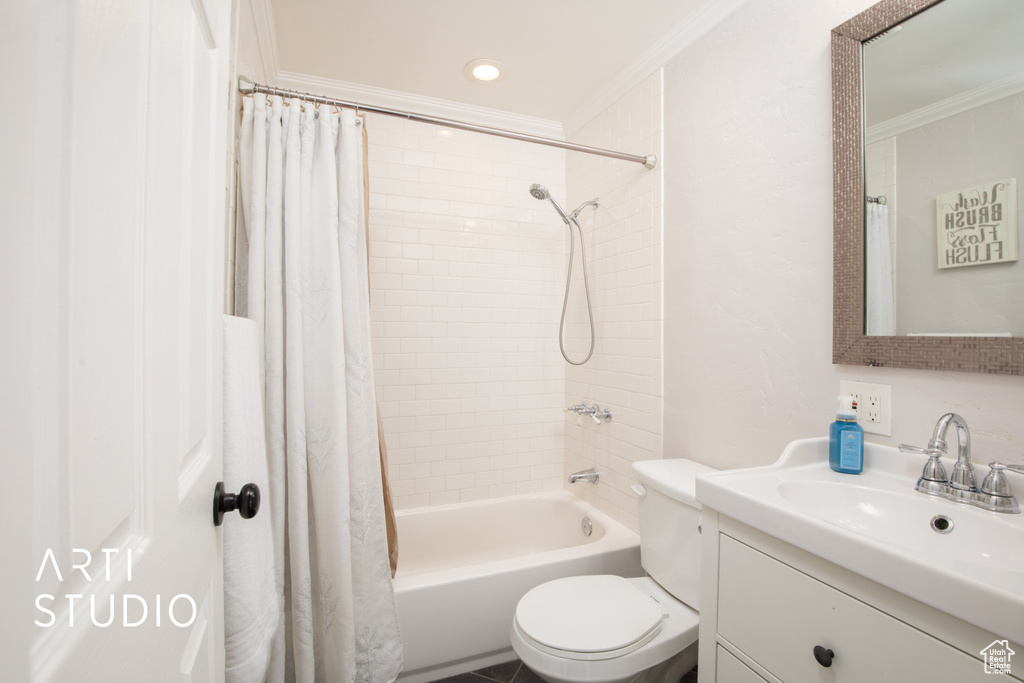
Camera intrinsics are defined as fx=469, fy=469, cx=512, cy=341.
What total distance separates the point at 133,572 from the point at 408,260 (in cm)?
206

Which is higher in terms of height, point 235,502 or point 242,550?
point 235,502

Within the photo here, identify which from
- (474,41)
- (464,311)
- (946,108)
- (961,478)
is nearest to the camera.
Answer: (961,478)

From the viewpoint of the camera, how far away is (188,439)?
0.61 metres

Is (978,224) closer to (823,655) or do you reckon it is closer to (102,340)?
(823,655)

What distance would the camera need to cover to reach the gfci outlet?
1.17m

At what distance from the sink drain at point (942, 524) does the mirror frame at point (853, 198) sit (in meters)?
0.36

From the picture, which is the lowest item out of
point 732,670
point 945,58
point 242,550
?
point 732,670

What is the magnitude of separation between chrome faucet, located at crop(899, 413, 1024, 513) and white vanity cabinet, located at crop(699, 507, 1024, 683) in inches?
15.4

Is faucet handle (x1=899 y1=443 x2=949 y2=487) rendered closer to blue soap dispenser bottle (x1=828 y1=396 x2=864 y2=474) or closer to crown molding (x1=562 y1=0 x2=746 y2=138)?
blue soap dispenser bottle (x1=828 y1=396 x2=864 y2=474)

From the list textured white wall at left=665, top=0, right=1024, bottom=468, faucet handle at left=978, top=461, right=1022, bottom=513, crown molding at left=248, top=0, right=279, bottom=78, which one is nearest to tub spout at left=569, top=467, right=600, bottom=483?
textured white wall at left=665, top=0, right=1024, bottom=468

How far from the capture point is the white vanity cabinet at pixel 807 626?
0.68m

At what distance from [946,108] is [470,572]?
192 cm

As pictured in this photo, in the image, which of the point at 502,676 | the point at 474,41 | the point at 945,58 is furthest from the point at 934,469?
the point at 474,41

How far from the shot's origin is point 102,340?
0.35 meters
